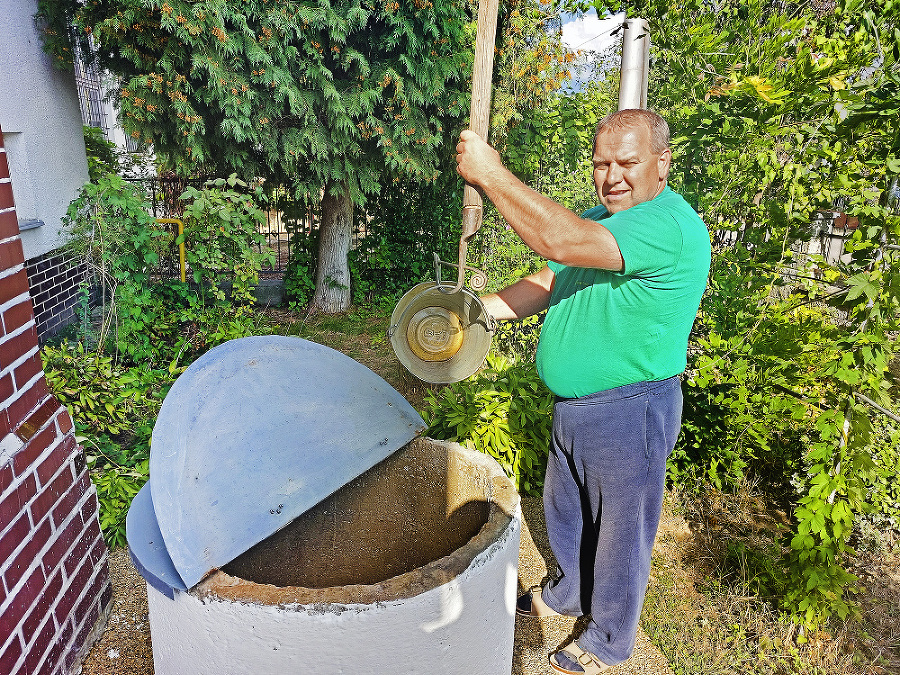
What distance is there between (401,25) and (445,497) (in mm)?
4531

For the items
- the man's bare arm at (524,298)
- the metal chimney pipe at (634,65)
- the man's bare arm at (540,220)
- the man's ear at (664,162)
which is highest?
the metal chimney pipe at (634,65)

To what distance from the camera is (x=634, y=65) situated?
255 centimetres

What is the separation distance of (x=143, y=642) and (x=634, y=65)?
3.05 meters

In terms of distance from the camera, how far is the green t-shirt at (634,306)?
168 centimetres

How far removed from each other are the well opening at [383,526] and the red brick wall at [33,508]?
1.86ft

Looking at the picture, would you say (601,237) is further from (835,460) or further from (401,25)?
(401,25)

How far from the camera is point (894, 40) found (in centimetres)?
203

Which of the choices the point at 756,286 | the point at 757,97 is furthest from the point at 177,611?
the point at 757,97

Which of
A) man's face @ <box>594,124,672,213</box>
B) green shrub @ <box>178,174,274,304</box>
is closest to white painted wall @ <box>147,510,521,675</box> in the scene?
man's face @ <box>594,124,672,213</box>

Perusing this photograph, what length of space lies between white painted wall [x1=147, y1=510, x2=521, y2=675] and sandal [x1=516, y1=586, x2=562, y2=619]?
2.58ft

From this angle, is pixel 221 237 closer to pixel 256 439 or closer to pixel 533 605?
pixel 256 439

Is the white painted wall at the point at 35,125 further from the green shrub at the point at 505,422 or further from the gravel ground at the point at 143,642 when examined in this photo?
the green shrub at the point at 505,422


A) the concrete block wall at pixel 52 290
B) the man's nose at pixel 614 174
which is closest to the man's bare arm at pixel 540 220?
the man's nose at pixel 614 174

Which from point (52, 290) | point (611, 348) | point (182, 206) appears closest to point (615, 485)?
point (611, 348)
